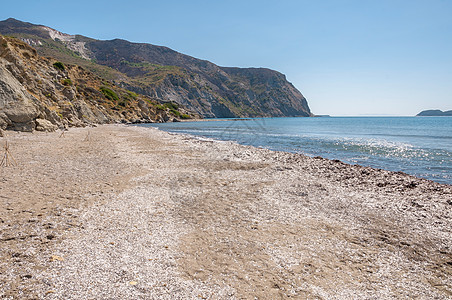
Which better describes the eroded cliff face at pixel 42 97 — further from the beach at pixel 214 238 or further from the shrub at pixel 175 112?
the shrub at pixel 175 112

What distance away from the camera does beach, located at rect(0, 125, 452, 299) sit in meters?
4.60

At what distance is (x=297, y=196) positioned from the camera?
10.7 metres

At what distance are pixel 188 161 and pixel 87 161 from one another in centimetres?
678

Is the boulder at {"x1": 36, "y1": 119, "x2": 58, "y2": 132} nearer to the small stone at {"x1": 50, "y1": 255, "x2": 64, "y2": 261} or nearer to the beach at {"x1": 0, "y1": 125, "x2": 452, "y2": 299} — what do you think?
the beach at {"x1": 0, "y1": 125, "x2": 452, "y2": 299}

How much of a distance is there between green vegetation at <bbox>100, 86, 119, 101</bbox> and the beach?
9050cm

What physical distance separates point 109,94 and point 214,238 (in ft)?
336

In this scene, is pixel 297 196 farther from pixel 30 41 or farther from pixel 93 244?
pixel 30 41

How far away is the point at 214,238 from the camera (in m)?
6.67

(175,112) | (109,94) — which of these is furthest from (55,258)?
(175,112)

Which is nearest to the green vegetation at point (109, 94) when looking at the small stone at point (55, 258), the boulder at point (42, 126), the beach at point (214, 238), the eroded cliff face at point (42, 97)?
the eroded cliff face at point (42, 97)

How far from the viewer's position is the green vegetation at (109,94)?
92525 millimetres

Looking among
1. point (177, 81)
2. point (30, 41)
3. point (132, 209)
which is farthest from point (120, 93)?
point (30, 41)

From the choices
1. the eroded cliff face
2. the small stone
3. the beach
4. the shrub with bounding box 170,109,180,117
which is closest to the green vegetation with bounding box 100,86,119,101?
the eroded cliff face

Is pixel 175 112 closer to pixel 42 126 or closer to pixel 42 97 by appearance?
pixel 42 97
